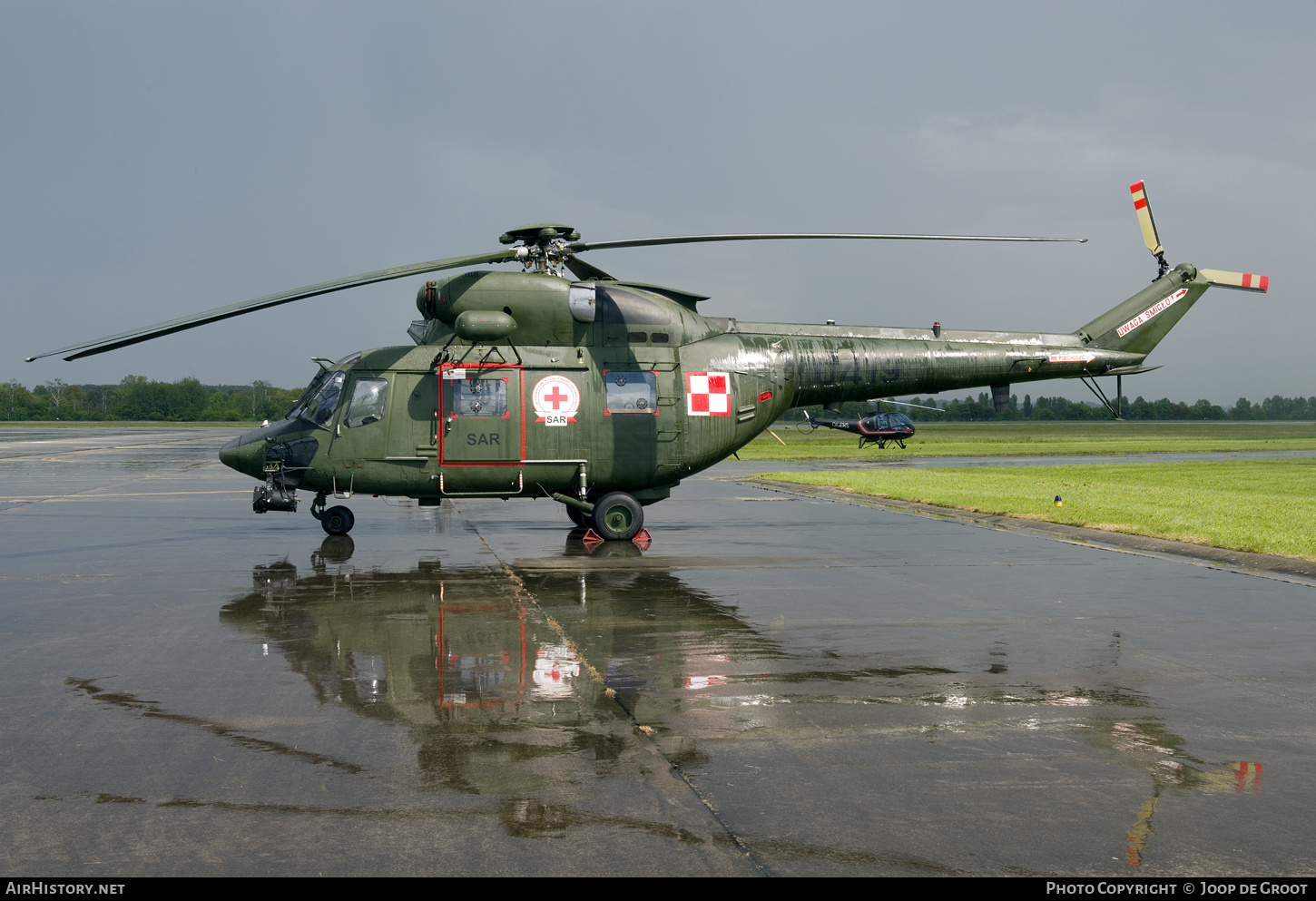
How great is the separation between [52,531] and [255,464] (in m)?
4.12

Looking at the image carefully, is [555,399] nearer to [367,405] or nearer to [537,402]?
[537,402]

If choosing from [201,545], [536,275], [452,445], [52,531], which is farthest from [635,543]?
[52,531]

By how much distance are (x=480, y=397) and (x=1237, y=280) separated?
13.9 metres

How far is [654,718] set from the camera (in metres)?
6.49

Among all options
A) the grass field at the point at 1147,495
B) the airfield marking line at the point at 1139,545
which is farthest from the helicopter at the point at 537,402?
the grass field at the point at 1147,495

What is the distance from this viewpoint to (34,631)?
9.13 m

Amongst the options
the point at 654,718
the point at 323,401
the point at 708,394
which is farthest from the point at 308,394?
the point at 654,718

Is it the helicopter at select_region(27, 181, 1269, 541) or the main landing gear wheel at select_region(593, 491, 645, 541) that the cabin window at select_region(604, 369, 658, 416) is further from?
the main landing gear wheel at select_region(593, 491, 645, 541)

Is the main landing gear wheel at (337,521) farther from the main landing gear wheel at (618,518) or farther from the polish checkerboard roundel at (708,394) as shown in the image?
the polish checkerboard roundel at (708,394)

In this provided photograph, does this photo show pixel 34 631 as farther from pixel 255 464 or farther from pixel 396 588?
pixel 255 464

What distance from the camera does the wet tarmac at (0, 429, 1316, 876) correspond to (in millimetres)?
4512

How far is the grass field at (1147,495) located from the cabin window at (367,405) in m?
11.9

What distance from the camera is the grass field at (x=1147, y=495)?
16202mm

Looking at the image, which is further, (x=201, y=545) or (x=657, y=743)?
(x=201, y=545)
